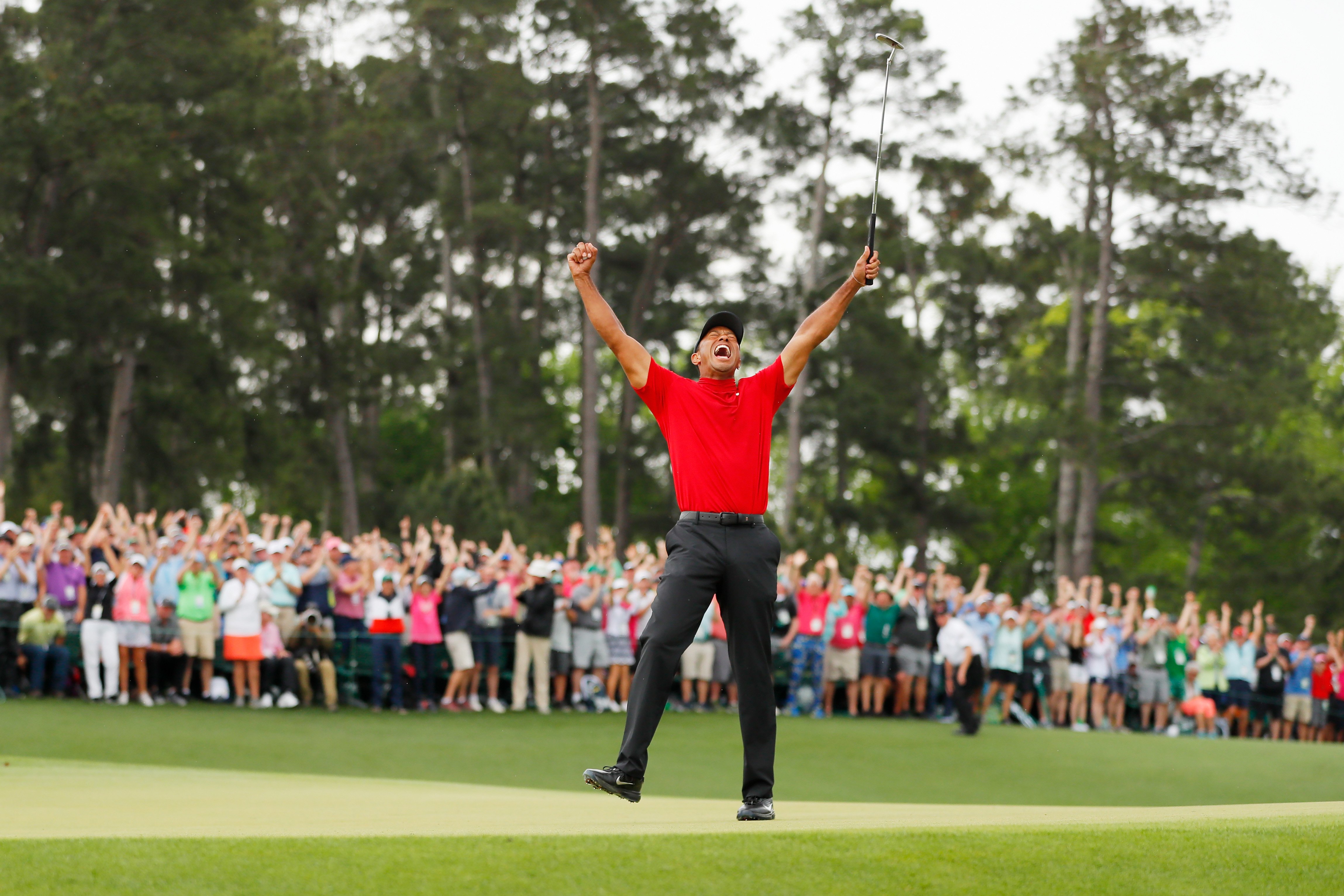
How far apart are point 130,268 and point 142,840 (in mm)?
32836

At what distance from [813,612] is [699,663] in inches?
76.2

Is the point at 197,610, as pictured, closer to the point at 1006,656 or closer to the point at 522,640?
the point at 522,640

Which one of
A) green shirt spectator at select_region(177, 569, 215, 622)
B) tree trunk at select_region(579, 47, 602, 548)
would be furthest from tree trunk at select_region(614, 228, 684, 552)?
green shirt spectator at select_region(177, 569, 215, 622)

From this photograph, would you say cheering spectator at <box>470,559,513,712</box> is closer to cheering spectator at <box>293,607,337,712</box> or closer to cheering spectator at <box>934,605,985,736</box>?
cheering spectator at <box>293,607,337,712</box>

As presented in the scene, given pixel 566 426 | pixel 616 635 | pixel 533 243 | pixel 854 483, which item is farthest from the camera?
pixel 854 483

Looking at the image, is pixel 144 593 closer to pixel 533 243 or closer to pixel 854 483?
pixel 533 243

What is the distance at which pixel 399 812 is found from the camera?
6945mm

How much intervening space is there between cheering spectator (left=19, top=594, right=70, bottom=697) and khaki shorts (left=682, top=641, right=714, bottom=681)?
8.24m

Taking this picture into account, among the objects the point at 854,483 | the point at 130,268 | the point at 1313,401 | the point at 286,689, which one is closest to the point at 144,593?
the point at 286,689

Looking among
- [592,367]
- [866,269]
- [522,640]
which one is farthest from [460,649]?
[592,367]

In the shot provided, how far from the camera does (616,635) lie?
2027 centimetres

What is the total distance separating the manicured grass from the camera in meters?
4.55

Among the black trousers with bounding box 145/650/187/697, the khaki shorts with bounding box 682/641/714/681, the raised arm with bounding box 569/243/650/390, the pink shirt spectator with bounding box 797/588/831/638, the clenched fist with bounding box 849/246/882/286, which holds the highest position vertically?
the clenched fist with bounding box 849/246/882/286

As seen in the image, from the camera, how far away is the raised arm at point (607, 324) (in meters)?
6.34
